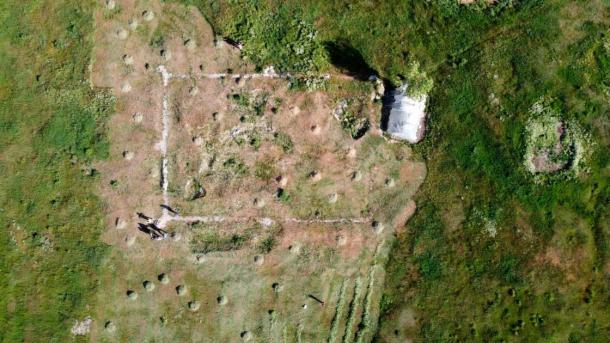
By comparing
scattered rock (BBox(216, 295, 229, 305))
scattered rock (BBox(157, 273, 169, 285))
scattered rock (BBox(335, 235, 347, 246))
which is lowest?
scattered rock (BBox(216, 295, 229, 305))

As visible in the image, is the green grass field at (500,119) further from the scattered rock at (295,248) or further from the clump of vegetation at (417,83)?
A: the scattered rock at (295,248)

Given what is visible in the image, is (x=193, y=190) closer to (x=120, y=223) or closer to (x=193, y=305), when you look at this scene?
(x=120, y=223)

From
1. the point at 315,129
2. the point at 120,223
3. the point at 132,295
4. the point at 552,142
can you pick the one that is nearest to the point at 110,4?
the point at 120,223

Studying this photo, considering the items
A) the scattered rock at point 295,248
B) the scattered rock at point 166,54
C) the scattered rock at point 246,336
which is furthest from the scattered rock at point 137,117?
the scattered rock at point 246,336

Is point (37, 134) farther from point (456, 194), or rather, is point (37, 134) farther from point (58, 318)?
point (456, 194)

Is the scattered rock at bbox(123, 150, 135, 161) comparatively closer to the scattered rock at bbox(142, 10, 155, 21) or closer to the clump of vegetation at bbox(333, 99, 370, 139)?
the scattered rock at bbox(142, 10, 155, 21)

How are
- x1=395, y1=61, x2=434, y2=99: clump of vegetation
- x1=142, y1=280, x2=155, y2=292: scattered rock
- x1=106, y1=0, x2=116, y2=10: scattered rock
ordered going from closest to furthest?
x1=395, y1=61, x2=434, y2=99: clump of vegetation < x1=142, y1=280, x2=155, y2=292: scattered rock < x1=106, y1=0, x2=116, y2=10: scattered rock

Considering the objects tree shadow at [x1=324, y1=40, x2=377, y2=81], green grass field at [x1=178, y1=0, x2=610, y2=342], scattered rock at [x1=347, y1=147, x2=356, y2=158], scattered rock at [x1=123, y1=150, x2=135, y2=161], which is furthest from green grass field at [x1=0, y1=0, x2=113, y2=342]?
scattered rock at [x1=347, y1=147, x2=356, y2=158]
